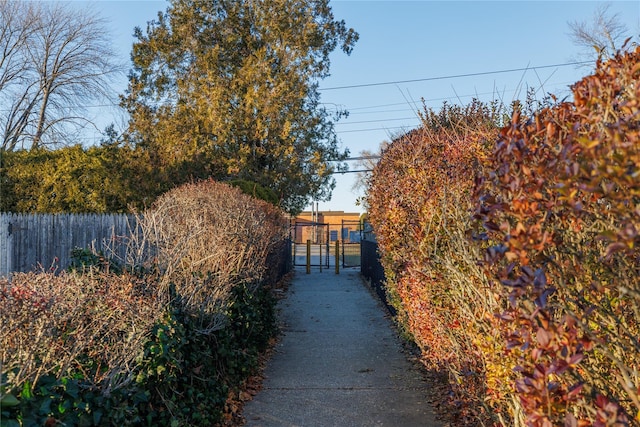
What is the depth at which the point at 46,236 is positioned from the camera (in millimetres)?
12203

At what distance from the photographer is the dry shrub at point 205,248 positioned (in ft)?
17.7

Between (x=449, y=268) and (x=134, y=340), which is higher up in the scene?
(x=449, y=268)

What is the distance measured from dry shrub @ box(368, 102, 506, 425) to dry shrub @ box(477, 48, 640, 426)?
647mm

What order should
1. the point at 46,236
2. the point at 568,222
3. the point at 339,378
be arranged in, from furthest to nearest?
the point at 46,236 < the point at 339,378 < the point at 568,222

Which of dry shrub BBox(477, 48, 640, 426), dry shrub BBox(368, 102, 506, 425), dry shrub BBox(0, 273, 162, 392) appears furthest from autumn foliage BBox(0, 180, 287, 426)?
dry shrub BBox(477, 48, 640, 426)

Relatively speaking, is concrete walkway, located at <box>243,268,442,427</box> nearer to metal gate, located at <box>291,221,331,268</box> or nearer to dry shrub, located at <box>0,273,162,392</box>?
dry shrub, located at <box>0,273,162,392</box>

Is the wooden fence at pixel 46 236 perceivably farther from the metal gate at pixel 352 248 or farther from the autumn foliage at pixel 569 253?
the metal gate at pixel 352 248

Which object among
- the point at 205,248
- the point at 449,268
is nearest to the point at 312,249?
the point at 205,248

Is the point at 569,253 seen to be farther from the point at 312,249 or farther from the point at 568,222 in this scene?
the point at 312,249

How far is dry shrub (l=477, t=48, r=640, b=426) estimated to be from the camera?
5.82ft

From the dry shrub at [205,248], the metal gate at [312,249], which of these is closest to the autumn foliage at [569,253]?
the dry shrub at [205,248]

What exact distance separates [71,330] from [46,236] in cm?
940

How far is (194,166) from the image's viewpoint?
18.5m

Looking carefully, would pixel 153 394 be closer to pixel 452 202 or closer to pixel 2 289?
pixel 2 289
